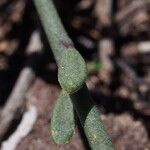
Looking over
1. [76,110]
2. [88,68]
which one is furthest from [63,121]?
[88,68]

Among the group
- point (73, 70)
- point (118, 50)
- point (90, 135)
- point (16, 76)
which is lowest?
A: point (118, 50)

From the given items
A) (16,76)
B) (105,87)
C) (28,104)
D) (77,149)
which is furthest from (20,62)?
(77,149)

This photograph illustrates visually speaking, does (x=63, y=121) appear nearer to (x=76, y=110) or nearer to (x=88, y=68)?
(x=76, y=110)

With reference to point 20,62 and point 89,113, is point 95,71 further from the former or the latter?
point 89,113

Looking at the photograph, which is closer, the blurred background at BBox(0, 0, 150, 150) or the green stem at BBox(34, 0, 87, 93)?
the green stem at BBox(34, 0, 87, 93)

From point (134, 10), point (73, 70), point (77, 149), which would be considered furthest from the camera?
point (134, 10)

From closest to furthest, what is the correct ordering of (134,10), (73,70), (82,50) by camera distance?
(73,70) < (82,50) < (134,10)

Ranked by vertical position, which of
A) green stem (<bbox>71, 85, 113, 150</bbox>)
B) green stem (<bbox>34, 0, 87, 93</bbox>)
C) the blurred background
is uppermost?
green stem (<bbox>34, 0, 87, 93</bbox>)

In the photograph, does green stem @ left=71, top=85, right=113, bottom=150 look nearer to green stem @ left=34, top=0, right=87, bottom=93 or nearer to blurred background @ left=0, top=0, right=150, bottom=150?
green stem @ left=34, top=0, right=87, bottom=93

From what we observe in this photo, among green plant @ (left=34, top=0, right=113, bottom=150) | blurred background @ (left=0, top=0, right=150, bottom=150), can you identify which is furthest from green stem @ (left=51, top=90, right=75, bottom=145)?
blurred background @ (left=0, top=0, right=150, bottom=150)
